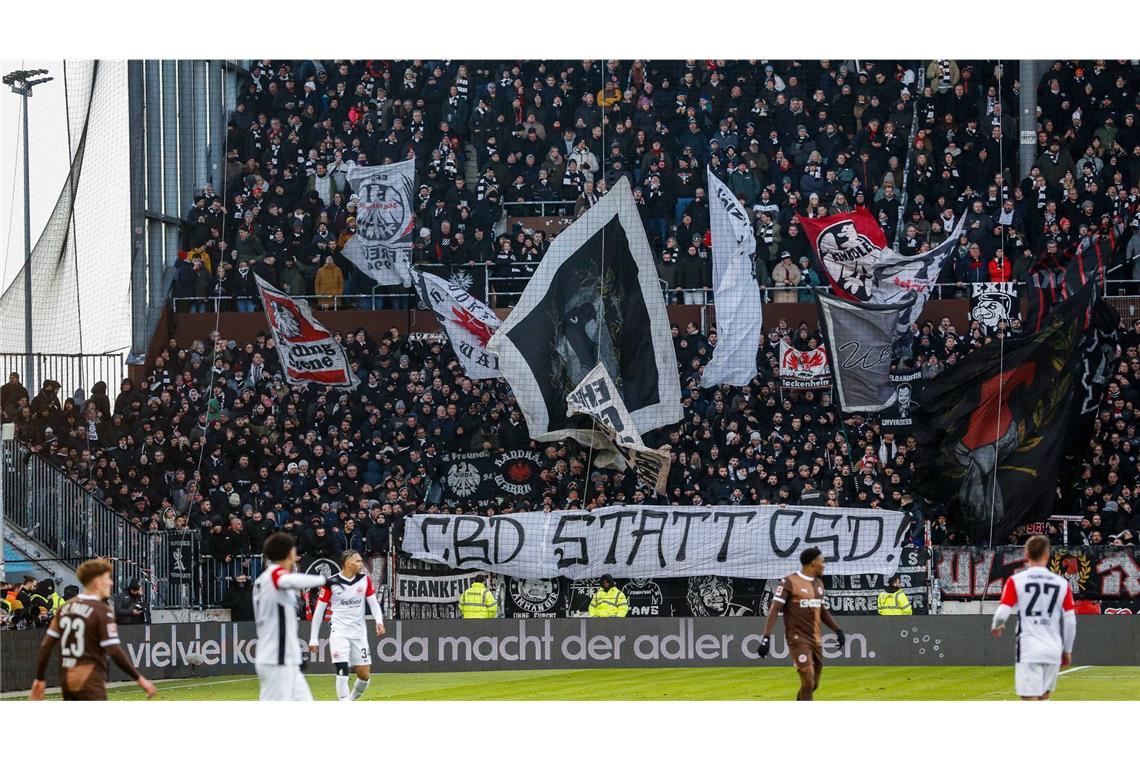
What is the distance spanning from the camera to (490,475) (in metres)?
27.3

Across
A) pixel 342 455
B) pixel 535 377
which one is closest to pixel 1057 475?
pixel 535 377

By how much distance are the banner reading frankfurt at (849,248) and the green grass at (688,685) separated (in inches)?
314

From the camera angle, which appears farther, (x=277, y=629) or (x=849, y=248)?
(x=849, y=248)

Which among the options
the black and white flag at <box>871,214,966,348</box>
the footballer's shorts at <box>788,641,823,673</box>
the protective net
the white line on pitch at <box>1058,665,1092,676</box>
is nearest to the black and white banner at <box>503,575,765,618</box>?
the white line on pitch at <box>1058,665,1092,676</box>

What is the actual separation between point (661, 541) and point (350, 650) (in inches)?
344

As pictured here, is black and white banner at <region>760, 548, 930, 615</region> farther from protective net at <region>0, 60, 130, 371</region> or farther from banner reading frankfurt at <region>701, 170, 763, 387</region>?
protective net at <region>0, 60, 130, 371</region>

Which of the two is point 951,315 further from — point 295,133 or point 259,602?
point 259,602

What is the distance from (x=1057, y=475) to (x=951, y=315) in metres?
3.95

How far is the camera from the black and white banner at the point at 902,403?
89.5ft

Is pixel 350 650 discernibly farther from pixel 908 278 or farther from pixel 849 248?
pixel 908 278

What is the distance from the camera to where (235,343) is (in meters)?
28.8

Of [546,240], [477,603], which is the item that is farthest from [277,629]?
[546,240]

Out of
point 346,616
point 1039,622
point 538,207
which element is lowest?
point 346,616

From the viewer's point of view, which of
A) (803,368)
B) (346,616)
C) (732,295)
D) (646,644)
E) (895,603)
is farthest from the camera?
(803,368)
